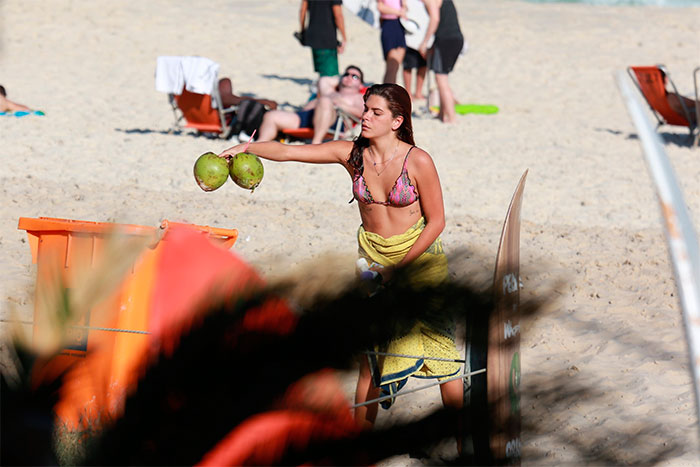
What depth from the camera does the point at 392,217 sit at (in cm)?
307

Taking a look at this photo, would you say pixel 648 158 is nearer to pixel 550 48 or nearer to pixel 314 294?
pixel 314 294

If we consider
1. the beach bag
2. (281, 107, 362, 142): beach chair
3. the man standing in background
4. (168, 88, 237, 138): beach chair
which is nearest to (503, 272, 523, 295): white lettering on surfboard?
(281, 107, 362, 142): beach chair

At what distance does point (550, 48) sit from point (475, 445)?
15131 mm

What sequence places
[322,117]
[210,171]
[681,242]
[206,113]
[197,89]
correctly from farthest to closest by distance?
1. [206,113]
2. [197,89]
3. [322,117]
4. [210,171]
5. [681,242]

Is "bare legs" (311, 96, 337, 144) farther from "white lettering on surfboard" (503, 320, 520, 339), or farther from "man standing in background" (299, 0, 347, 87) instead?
"white lettering on surfboard" (503, 320, 520, 339)

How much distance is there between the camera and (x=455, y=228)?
5914 millimetres

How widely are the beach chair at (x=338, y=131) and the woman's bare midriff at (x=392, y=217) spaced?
495 cm

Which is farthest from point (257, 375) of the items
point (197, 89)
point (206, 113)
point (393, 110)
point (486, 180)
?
point (206, 113)

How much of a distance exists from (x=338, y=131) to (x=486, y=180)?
5.50 feet

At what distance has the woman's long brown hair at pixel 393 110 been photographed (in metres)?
3.02

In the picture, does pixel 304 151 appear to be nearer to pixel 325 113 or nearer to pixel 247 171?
pixel 247 171

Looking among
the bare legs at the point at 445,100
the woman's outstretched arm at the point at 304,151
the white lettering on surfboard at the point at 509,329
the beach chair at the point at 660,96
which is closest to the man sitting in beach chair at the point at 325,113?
the bare legs at the point at 445,100

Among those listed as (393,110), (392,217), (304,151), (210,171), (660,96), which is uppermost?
(660,96)

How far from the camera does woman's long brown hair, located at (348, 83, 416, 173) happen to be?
3023 millimetres
